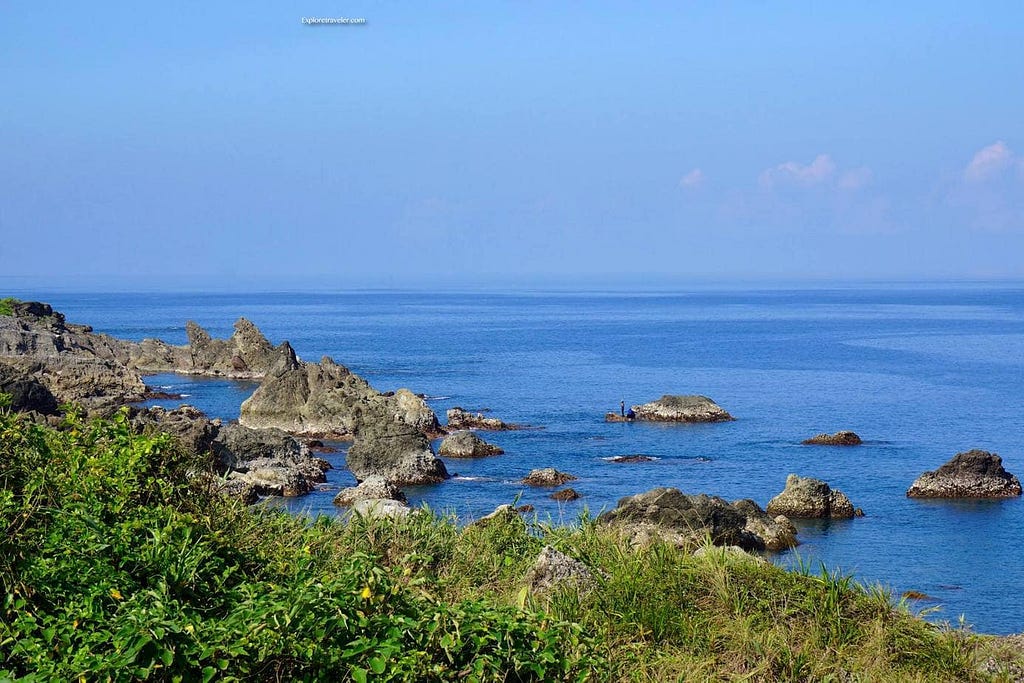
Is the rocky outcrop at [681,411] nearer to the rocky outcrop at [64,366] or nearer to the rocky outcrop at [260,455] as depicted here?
the rocky outcrop at [260,455]

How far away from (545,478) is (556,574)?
39.5 metres

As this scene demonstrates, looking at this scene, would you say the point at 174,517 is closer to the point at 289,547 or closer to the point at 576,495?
the point at 289,547

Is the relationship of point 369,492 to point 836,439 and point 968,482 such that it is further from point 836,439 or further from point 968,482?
point 836,439

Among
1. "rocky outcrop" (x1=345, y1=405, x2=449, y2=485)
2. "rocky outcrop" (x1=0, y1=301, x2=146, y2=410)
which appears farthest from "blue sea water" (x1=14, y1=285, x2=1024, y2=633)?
"rocky outcrop" (x1=0, y1=301, x2=146, y2=410)

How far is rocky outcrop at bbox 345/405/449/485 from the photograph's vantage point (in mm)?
54156

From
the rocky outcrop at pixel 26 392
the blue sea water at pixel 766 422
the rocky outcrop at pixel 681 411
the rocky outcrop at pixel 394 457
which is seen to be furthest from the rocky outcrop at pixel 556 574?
the rocky outcrop at pixel 681 411

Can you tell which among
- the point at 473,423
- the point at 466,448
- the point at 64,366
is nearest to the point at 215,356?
the point at 64,366

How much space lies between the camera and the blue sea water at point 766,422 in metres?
42.6

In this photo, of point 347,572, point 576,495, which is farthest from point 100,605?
point 576,495

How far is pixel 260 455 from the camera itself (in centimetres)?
5488

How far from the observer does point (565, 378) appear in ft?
353

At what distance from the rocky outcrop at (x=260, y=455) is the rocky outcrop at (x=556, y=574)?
1282 inches

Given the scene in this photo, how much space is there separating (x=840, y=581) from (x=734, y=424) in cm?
6400

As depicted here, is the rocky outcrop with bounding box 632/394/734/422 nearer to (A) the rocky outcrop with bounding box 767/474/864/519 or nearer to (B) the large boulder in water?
(B) the large boulder in water
